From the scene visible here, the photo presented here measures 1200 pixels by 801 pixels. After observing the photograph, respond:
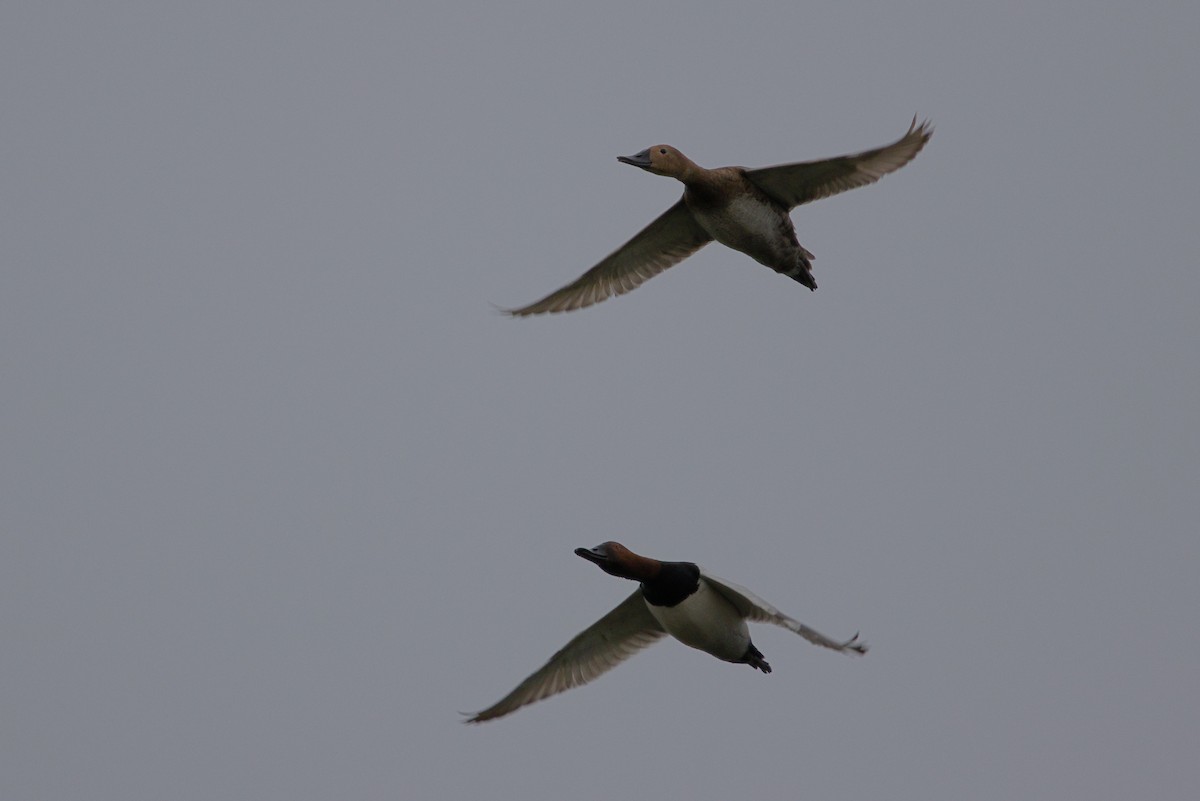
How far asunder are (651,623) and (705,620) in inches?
45.3

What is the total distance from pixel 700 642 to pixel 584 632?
1287 millimetres

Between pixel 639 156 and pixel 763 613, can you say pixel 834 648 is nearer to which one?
pixel 763 613

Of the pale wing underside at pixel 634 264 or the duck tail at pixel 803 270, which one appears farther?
the pale wing underside at pixel 634 264

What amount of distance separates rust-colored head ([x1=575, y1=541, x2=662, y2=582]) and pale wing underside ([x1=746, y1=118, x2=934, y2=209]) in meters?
3.99

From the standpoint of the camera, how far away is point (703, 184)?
51.3ft

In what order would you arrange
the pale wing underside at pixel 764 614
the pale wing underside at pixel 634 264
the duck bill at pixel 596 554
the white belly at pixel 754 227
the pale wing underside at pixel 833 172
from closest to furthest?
the pale wing underside at pixel 764 614, the duck bill at pixel 596 554, the pale wing underside at pixel 833 172, the white belly at pixel 754 227, the pale wing underside at pixel 634 264

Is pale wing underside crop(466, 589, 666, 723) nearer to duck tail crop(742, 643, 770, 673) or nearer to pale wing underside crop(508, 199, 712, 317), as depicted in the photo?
duck tail crop(742, 643, 770, 673)

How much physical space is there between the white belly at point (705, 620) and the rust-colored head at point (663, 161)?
413 cm

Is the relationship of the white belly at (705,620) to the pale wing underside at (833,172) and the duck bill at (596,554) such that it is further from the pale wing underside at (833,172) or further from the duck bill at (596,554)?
the pale wing underside at (833,172)

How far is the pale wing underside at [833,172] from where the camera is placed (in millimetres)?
A: 14955

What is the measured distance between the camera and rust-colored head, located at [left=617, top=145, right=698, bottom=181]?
50.9 ft

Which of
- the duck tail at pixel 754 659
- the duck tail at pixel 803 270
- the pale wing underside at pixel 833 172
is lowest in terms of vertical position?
the duck tail at pixel 754 659

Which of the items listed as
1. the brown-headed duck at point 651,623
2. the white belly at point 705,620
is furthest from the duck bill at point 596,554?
the white belly at point 705,620

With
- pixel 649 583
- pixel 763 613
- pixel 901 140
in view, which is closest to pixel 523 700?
pixel 649 583
